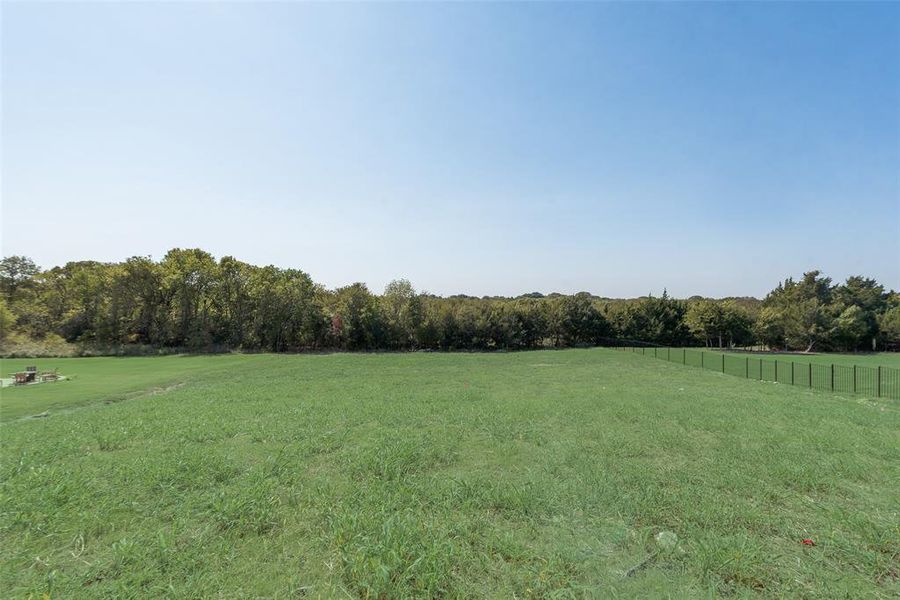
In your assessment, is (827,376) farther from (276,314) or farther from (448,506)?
(276,314)

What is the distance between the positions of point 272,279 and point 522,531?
47966 mm

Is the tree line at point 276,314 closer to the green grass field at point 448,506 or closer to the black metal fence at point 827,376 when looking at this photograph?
the black metal fence at point 827,376

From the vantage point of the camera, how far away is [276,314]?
44.7 m

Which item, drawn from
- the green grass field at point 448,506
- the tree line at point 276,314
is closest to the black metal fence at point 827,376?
the green grass field at point 448,506

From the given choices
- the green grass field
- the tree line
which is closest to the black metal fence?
the green grass field

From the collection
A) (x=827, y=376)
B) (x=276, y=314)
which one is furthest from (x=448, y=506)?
(x=276, y=314)

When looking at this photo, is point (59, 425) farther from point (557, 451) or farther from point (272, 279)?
point (272, 279)

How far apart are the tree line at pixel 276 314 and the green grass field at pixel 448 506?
3638 cm

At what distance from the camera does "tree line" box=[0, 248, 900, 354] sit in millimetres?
42781

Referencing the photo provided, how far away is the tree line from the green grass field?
119 feet

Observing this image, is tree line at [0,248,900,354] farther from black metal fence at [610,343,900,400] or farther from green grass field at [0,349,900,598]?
green grass field at [0,349,900,598]

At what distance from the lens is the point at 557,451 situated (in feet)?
22.3

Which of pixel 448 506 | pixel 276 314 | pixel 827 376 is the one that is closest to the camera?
pixel 448 506

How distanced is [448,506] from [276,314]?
45231 mm
